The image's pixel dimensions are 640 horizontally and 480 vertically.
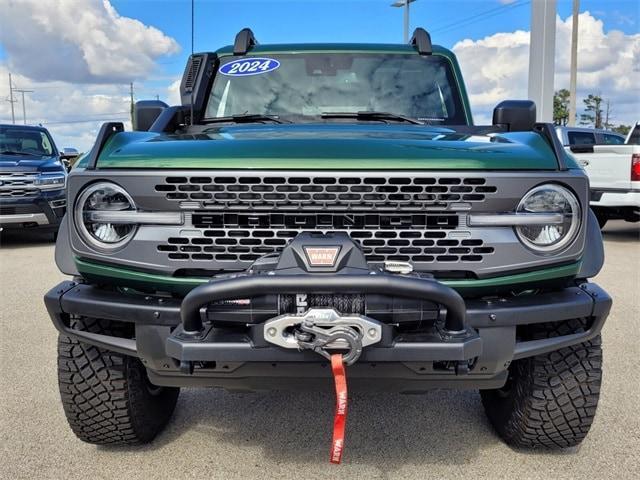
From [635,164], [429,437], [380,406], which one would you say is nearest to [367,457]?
[429,437]

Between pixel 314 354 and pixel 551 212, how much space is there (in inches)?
41.0

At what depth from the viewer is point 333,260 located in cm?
222

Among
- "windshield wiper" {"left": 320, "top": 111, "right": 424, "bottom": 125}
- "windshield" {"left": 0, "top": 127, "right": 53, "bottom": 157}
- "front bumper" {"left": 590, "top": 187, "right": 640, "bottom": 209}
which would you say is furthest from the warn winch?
"windshield" {"left": 0, "top": 127, "right": 53, "bottom": 157}

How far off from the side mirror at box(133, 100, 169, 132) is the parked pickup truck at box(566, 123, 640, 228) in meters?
7.50

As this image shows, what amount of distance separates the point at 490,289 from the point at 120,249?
4.66ft

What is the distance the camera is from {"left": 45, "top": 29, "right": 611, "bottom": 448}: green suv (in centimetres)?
223

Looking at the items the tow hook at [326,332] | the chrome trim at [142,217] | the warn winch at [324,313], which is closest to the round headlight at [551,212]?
the warn winch at [324,313]

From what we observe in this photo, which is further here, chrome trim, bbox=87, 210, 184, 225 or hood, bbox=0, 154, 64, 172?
hood, bbox=0, 154, 64, 172

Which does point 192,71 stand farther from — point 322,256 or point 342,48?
point 322,256

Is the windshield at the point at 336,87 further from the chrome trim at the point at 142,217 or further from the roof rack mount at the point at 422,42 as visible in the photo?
the chrome trim at the point at 142,217

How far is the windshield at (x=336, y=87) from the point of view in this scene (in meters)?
3.98

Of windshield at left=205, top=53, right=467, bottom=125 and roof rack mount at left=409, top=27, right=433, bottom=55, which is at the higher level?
roof rack mount at left=409, top=27, right=433, bottom=55

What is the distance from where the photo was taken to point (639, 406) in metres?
3.68

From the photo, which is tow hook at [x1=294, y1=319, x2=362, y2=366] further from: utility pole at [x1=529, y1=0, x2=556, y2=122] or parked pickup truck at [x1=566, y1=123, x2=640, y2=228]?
utility pole at [x1=529, y1=0, x2=556, y2=122]
